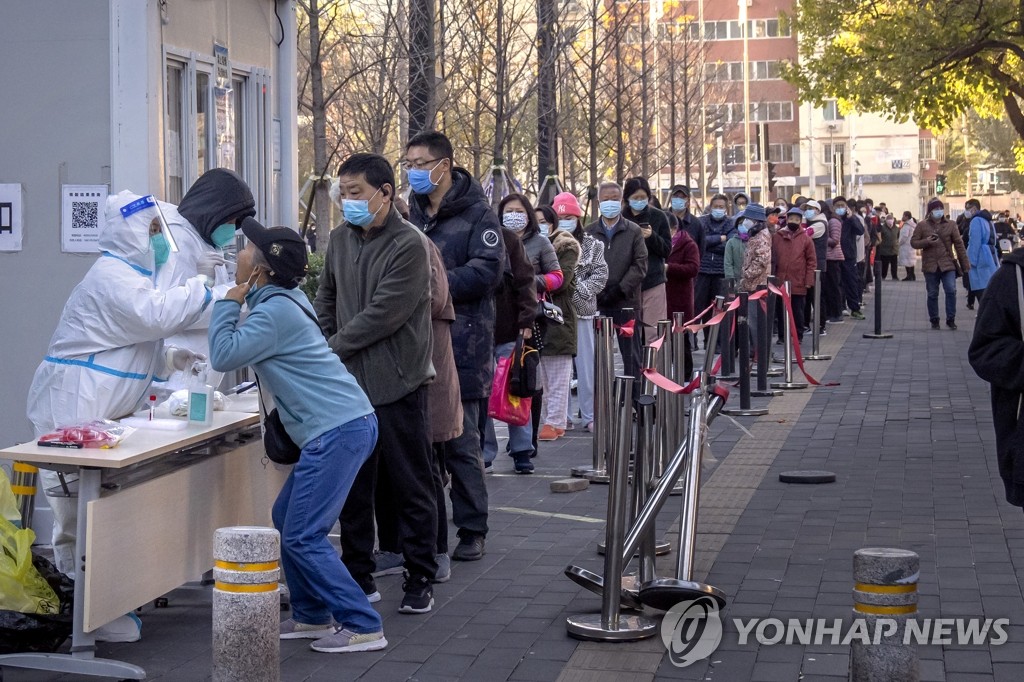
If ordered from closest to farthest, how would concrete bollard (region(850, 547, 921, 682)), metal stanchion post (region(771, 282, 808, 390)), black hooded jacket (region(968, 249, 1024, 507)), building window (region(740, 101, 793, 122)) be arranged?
1. concrete bollard (region(850, 547, 921, 682))
2. black hooded jacket (region(968, 249, 1024, 507))
3. metal stanchion post (region(771, 282, 808, 390))
4. building window (region(740, 101, 793, 122))

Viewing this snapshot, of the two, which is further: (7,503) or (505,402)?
(505,402)

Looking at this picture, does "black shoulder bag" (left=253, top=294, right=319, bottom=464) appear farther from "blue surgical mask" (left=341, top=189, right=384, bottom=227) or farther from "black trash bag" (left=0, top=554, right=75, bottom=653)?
"black trash bag" (left=0, top=554, right=75, bottom=653)

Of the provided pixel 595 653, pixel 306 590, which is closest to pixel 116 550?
pixel 306 590

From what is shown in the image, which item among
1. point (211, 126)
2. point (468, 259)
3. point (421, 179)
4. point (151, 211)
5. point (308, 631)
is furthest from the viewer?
point (211, 126)

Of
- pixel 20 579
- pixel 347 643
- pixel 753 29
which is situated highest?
pixel 753 29

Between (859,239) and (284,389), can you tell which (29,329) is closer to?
(284,389)

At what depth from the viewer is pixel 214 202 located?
23.7ft

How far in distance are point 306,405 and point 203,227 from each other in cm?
173

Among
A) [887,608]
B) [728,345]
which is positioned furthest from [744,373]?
[887,608]

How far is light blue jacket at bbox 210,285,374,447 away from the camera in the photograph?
5.73 metres

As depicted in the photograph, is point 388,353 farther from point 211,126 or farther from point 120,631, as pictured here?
point 211,126

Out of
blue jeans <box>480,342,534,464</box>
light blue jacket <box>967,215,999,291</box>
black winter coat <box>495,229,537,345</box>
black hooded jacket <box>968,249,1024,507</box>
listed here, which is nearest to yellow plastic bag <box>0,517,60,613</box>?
black hooded jacket <box>968,249,1024,507</box>

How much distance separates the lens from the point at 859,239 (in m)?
27.8

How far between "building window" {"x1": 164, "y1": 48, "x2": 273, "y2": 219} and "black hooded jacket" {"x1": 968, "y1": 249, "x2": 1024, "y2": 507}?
15.0 ft
